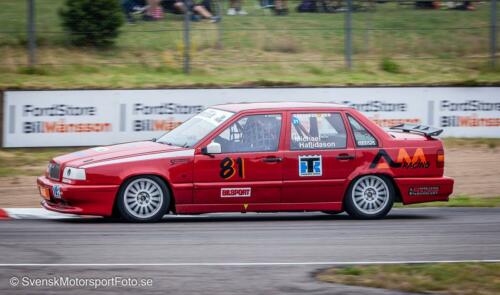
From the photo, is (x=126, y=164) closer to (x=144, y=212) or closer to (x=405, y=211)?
(x=144, y=212)

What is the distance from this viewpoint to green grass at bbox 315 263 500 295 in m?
7.93

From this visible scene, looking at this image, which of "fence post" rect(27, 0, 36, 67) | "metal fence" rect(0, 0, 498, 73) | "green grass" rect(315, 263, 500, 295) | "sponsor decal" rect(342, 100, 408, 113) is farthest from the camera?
"metal fence" rect(0, 0, 498, 73)

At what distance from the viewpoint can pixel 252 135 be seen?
468 inches

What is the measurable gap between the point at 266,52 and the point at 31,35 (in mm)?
5678

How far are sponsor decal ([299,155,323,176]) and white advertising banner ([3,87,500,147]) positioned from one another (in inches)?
293

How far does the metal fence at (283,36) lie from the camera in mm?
22062

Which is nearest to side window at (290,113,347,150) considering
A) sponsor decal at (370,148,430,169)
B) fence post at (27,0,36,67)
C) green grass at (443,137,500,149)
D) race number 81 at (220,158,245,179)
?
sponsor decal at (370,148,430,169)

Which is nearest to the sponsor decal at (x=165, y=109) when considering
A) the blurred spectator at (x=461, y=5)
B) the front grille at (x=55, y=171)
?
the front grille at (x=55, y=171)

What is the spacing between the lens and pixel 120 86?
20656 millimetres

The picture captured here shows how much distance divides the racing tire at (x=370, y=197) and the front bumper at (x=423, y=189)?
5.7 inches

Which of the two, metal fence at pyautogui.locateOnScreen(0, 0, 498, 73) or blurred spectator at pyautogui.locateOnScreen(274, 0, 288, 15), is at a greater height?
blurred spectator at pyautogui.locateOnScreen(274, 0, 288, 15)

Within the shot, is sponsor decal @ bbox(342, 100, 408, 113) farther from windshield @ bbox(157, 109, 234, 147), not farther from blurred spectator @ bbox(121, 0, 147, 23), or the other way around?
windshield @ bbox(157, 109, 234, 147)

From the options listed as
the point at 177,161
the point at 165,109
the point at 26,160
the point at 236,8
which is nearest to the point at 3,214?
the point at 177,161

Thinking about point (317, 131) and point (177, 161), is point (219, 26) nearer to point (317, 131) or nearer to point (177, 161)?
point (317, 131)
